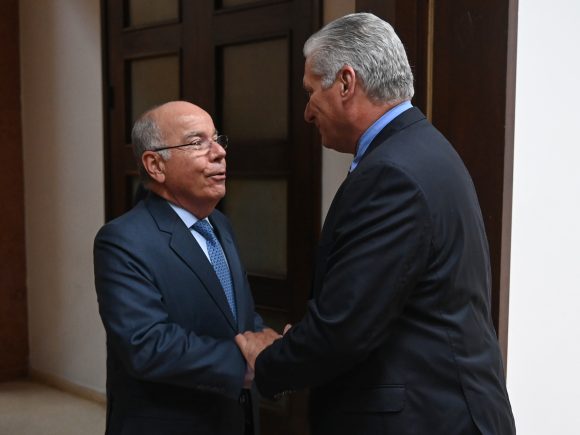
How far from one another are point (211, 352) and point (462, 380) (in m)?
0.54

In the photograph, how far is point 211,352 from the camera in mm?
1571

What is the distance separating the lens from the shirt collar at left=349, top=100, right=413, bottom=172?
A: 1.48 metres

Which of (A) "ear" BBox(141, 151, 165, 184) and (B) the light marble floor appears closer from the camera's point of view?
(A) "ear" BBox(141, 151, 165, 184)

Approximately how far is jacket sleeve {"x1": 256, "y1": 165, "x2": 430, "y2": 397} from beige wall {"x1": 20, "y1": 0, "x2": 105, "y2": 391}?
2763 mm

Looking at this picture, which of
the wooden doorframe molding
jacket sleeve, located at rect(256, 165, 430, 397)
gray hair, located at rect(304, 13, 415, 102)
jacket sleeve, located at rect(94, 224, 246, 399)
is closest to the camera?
jacket sleeve, located at rect(256, 165, 430, 397)

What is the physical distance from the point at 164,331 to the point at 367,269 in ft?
1.65

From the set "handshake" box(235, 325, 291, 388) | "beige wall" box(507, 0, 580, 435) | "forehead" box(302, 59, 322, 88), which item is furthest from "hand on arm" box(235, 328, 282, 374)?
"beige wall" box(507, 0, 580, 435)

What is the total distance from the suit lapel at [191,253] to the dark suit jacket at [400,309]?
27 centimetres

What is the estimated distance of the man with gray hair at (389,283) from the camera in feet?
4.30

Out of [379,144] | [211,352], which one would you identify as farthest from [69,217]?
[379,144]

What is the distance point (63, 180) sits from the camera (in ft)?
13.5

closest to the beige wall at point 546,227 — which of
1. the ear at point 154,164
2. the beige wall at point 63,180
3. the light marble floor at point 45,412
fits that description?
the ear at point 154,164

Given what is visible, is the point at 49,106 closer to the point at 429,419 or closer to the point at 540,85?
the point at 540,85

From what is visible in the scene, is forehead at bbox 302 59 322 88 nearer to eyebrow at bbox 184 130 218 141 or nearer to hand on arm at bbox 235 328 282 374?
eyebrow at bbox 184 130 218 141
